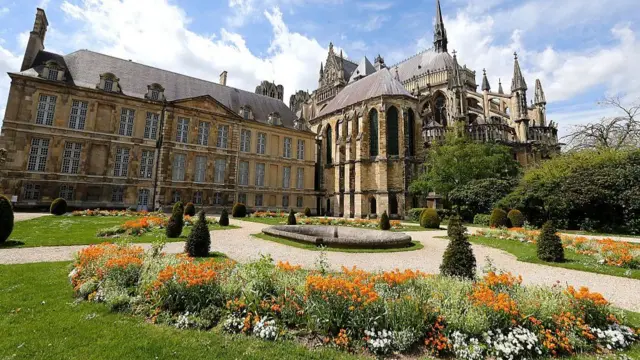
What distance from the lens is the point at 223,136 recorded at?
28.9m

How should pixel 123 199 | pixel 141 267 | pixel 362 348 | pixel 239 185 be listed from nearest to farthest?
pixel 362 348 < pixel 141 267 < pixel 123 199 < pixel 239 185

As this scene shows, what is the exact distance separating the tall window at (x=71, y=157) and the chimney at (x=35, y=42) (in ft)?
23.2

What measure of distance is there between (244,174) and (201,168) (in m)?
4.29

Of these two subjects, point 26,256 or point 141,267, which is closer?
point 141,267

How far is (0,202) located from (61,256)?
3385 mm

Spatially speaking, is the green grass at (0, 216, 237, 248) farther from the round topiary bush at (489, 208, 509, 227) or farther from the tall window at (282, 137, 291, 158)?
the tall window at (282, 137, 291, 158)

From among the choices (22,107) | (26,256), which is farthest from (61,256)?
(22,107)

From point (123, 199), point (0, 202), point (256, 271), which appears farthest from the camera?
point (123, 199)

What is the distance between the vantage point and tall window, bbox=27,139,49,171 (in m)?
21.2

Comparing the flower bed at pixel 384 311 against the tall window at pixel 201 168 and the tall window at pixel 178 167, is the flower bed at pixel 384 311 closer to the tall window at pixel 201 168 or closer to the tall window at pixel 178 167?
the tall window at pixel 178 167

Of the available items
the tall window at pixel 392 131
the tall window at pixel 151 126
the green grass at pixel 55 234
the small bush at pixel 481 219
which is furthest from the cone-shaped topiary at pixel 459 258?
the tall window at pixel 151 126

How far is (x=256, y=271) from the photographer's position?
4711 millimetres

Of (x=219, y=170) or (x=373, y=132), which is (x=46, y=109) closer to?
(x=219, y=170)

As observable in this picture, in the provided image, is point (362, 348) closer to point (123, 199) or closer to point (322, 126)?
point (123, 199)
